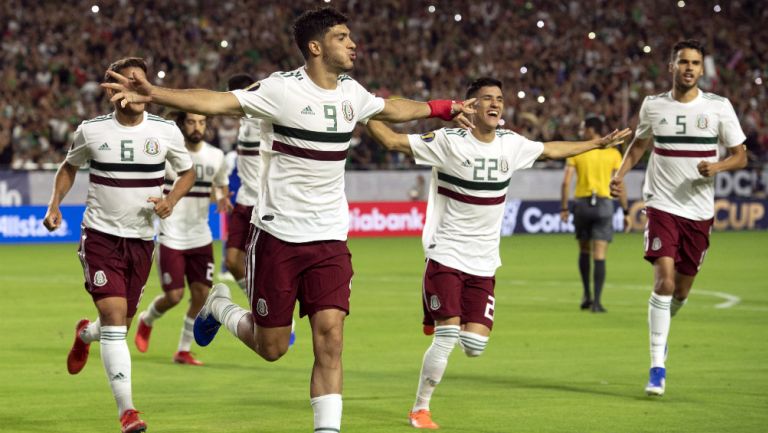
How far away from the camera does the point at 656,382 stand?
1030cm

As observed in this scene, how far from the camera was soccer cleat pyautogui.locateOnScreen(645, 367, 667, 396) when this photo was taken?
10281 mm

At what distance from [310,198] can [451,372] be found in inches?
179

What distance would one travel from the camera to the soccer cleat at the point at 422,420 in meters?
→ 9.05

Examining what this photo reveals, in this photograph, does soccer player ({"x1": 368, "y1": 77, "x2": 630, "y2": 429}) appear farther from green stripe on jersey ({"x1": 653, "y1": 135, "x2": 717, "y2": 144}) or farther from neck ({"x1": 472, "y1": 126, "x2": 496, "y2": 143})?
green stripe on jersey ({"x1": 653, "y1": 135, "x2": 717, "y2": 144})

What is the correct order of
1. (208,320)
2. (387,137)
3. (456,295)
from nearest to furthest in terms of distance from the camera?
(387,137) → (208,320) → (456,295)

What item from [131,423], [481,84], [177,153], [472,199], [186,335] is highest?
[481,84]

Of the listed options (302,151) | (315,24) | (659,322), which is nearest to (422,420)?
(302,151)

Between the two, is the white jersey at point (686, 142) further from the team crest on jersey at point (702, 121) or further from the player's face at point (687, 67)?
the player's face at point (687, 67)

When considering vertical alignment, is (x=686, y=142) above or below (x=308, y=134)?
below

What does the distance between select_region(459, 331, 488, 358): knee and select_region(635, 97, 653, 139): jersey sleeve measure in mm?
2810

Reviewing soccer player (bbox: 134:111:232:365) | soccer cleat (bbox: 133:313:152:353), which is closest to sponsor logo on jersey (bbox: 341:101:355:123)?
soccer player (bbox: 134:111:232:365)

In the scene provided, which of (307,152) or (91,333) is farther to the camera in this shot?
(91,333)

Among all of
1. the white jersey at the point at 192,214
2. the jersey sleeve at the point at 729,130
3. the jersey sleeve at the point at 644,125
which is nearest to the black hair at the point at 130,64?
the white jersey at the point at 192,214

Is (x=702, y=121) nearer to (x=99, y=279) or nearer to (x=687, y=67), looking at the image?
(x=687, y=67)
